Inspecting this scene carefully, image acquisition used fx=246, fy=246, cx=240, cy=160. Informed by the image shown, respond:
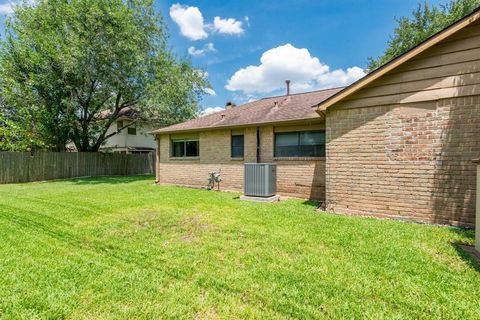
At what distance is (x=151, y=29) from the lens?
17891 mm

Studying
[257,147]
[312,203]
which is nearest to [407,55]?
[312,203]

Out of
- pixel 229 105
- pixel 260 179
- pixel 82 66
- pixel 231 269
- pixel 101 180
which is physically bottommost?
pixel 231 269

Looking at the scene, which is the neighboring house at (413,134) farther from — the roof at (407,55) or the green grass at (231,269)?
the green grass at (231,269)

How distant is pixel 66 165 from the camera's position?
1689 centimetres

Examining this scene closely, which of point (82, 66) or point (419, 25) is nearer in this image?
point (82, 66)

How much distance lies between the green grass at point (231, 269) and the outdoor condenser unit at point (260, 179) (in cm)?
272

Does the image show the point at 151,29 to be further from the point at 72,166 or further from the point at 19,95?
the point at 72,166

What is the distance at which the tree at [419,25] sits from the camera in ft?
66.7

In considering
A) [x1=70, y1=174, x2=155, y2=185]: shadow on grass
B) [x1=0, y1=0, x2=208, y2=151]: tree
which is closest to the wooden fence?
[x1=70, y1=174, x2=155, y2=185]: shadow on grass

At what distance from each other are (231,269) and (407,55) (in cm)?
632

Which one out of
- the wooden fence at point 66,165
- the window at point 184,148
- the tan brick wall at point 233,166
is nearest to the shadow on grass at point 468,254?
the tan brick wall at point 233,166

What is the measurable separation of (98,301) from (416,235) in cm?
558

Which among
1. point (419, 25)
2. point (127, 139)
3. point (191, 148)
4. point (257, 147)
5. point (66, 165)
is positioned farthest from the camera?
point (127, 139)

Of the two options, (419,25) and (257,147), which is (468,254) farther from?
(419,25)
